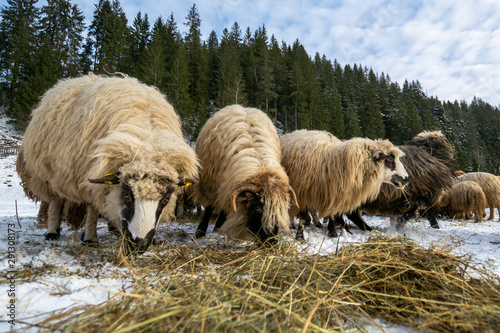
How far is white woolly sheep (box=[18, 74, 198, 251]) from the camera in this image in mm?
2611

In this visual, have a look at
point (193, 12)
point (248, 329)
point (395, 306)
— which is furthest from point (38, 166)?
point (193, 12)

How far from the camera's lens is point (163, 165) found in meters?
2.76

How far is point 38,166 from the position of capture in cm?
358

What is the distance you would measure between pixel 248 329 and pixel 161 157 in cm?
222

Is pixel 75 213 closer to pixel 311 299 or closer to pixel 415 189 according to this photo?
pixel 311 299

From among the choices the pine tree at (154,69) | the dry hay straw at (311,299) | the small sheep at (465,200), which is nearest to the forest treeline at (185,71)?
the pine tree at (154,69)

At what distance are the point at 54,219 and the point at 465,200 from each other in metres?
12.8

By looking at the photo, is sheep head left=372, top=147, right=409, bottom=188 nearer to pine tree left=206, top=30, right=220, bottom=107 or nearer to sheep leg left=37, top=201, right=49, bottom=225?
→ sheep leg left=37, top=201, right=49, bottom=225

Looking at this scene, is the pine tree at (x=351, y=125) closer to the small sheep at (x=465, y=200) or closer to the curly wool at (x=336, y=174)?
the small sheep at (x=465, y=200)

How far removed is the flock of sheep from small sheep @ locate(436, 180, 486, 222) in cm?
661

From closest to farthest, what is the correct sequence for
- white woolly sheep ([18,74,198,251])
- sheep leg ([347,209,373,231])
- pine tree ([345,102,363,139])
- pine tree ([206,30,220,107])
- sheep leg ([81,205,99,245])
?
white woolly sheep ([18,74,198,251]), sheep leg ([81,205,99,245]), sheep leg ([347,209,373,231]), pine tree ([206,30,220,107]), pine tree ([345,102,363,139])

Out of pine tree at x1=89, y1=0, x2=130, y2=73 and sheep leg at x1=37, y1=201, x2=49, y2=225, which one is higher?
pine tree at x1=89, y1=0, x2=130, y2=73

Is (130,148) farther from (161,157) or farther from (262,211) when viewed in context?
(262,211)

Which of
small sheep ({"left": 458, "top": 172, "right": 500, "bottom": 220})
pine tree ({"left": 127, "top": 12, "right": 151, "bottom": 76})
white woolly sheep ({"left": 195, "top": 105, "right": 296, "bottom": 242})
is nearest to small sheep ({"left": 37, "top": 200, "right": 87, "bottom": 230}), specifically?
white woolly sheep ({"left": 195, "top": 105, "right": 296, "bottom": 242})
